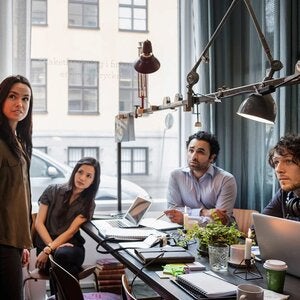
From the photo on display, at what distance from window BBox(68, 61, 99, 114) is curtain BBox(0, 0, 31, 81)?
0.39 meters

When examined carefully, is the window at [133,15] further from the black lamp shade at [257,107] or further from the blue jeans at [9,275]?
the blue jeans at [9,275]

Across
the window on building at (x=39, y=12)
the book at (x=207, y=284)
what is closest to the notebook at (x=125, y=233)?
the book at (x=207, y=284)

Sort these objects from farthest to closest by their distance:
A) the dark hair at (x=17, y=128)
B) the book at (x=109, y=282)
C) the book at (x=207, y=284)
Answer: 1. the book at (x=109, y=282)
2. the dark hair at (x=17, y=128)
3. the book at (x=207, y=284)

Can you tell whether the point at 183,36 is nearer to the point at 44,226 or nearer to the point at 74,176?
the point at 74,176

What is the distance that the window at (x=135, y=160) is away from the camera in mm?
3711

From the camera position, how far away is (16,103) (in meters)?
2.12

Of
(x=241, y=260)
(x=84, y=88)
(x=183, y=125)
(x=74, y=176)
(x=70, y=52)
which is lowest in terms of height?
(x=241, y=260)

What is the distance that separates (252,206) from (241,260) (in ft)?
5.15

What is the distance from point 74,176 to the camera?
9.37 ft

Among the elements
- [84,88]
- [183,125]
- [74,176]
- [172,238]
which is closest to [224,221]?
[172,238]

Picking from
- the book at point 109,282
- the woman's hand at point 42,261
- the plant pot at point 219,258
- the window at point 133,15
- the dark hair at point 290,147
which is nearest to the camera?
the plant pot at point 219,258

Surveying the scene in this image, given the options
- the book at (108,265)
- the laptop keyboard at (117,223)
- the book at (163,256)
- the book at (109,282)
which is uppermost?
the book at (163,256)

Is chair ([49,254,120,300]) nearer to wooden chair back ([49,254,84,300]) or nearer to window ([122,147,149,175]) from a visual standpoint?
wooden chair back ([49,254,84,300])

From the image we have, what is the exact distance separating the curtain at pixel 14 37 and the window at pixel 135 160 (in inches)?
39.3
